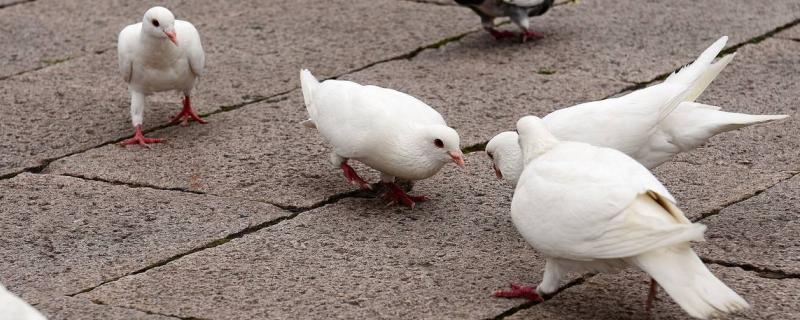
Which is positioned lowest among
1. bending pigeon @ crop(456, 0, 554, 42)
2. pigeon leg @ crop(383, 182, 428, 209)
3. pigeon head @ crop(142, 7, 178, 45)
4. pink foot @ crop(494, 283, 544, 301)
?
bending pigeon @ crop(456, 0, 554, 42)

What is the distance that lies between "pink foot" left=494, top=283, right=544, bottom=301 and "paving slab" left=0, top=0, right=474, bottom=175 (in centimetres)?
241

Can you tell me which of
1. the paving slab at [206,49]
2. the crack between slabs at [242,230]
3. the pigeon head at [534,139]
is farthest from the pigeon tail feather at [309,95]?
the pigeon head at [534,139]

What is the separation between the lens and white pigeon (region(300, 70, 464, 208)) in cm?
454

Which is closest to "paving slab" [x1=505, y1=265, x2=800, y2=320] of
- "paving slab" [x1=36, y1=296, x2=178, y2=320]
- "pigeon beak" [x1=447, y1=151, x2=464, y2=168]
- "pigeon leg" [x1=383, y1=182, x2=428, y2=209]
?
"pigeon beak" [x1=447, y1=151, x2=464, y2=168]

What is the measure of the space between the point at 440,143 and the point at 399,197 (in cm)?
38

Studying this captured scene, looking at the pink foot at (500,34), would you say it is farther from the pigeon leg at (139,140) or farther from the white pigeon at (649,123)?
the white pigeon at (649,123)

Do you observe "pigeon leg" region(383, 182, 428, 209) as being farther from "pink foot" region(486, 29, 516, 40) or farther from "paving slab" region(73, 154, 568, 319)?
"pink foot" region(486, 29, 516, 40)

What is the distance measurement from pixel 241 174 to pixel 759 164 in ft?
6.98

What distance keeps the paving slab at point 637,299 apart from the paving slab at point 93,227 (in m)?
1.28

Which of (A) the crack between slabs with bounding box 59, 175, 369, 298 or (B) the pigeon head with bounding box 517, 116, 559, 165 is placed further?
(A) the crack between slabs with bounding box 59, 175, 369, 298

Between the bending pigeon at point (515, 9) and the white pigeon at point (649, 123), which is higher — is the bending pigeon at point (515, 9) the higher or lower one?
the lower one

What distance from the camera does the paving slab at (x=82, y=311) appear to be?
383 centimetres

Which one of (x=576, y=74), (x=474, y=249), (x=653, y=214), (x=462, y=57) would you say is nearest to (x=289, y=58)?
(x=462, y=57)

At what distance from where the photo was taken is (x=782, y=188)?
188 inches
